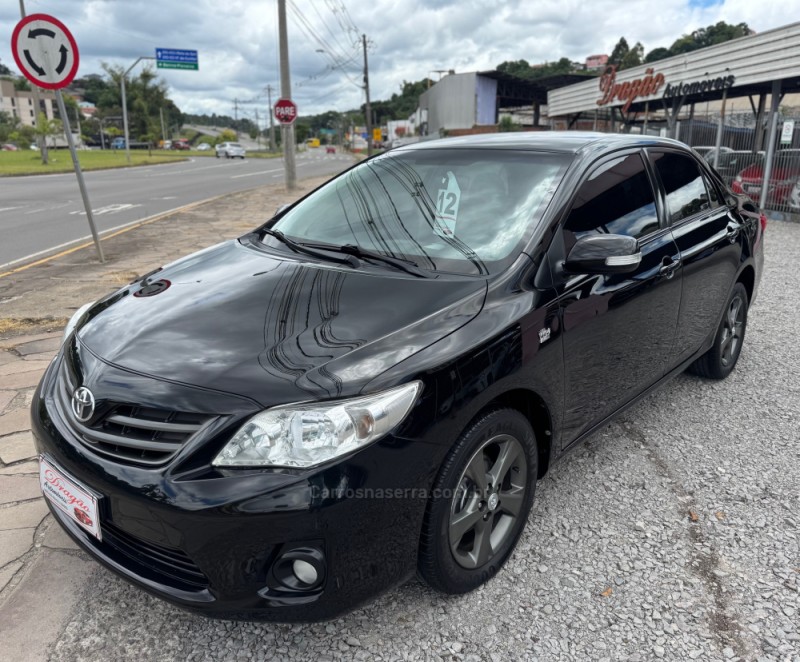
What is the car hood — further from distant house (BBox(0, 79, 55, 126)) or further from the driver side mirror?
distant house (BBox(0, 79, 55, 126))

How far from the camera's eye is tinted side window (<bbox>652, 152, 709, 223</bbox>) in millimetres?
3561

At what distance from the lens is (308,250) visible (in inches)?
120

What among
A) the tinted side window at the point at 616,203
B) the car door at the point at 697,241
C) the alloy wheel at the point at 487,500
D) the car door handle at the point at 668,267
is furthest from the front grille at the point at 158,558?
the car door at the point at 697,241

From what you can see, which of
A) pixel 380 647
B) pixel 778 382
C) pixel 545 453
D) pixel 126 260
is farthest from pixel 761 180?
pixel 380 647

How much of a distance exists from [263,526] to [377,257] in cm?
135

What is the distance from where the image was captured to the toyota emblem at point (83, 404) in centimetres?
215

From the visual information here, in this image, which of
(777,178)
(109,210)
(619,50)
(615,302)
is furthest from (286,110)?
(619,50)

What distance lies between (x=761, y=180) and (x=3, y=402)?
14.3 m

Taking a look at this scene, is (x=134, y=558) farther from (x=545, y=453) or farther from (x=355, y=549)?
(x=545, y=453)

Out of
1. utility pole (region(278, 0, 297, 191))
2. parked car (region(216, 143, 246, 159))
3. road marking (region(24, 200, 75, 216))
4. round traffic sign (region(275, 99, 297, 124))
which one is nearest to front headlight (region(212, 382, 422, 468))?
road marking (region(24, 200, 75, 216))

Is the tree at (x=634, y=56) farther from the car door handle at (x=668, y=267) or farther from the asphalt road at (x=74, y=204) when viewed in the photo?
the car door handle at (x=668, y=267)

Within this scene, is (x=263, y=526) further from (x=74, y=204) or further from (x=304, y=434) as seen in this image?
(x=74, y=204)

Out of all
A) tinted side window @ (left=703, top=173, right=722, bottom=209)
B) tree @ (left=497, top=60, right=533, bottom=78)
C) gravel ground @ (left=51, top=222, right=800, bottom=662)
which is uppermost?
tree @ (left=497, top=60, right=533, bottom=78)

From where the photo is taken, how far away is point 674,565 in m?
2.64
